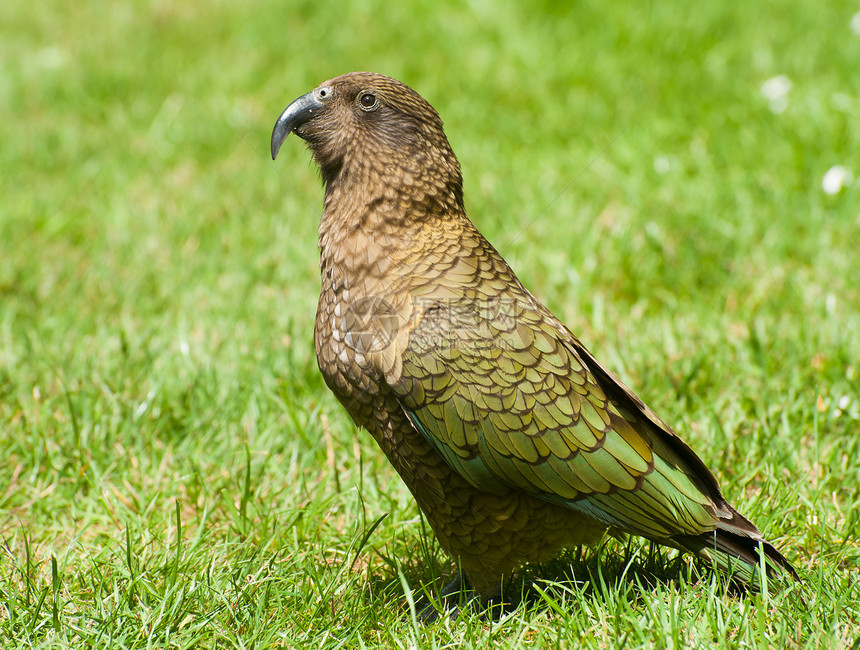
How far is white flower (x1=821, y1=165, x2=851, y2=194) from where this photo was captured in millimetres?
4496

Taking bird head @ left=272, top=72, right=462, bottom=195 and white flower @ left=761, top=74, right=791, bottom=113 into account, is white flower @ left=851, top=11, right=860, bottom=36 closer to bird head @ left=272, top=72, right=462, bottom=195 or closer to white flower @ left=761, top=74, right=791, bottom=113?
white flower @ left=761, top=74, right=791, bottom=113

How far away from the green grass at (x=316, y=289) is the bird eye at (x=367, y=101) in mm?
1194

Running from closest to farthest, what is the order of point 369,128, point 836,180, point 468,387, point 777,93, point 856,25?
point 468,387, point 369,128, point 836,180, point 777,93, point 856,25

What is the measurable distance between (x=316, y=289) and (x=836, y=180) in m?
2.70

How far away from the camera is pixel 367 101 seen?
Answer: 271 centimetres

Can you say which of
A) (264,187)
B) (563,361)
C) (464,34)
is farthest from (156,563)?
(464,34)

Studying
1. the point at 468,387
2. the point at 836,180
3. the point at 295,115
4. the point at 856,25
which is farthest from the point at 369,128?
the point at 856,25

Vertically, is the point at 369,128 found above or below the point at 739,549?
above

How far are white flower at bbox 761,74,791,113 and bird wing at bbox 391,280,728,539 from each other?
3672mm

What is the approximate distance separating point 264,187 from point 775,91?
3271 millimetres

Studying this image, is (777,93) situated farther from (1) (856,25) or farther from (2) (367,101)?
(2) (367,101)

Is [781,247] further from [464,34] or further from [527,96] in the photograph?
[464,34]

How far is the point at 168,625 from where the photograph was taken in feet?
7.81

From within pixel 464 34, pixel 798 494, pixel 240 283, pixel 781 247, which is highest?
pixel 464 34
